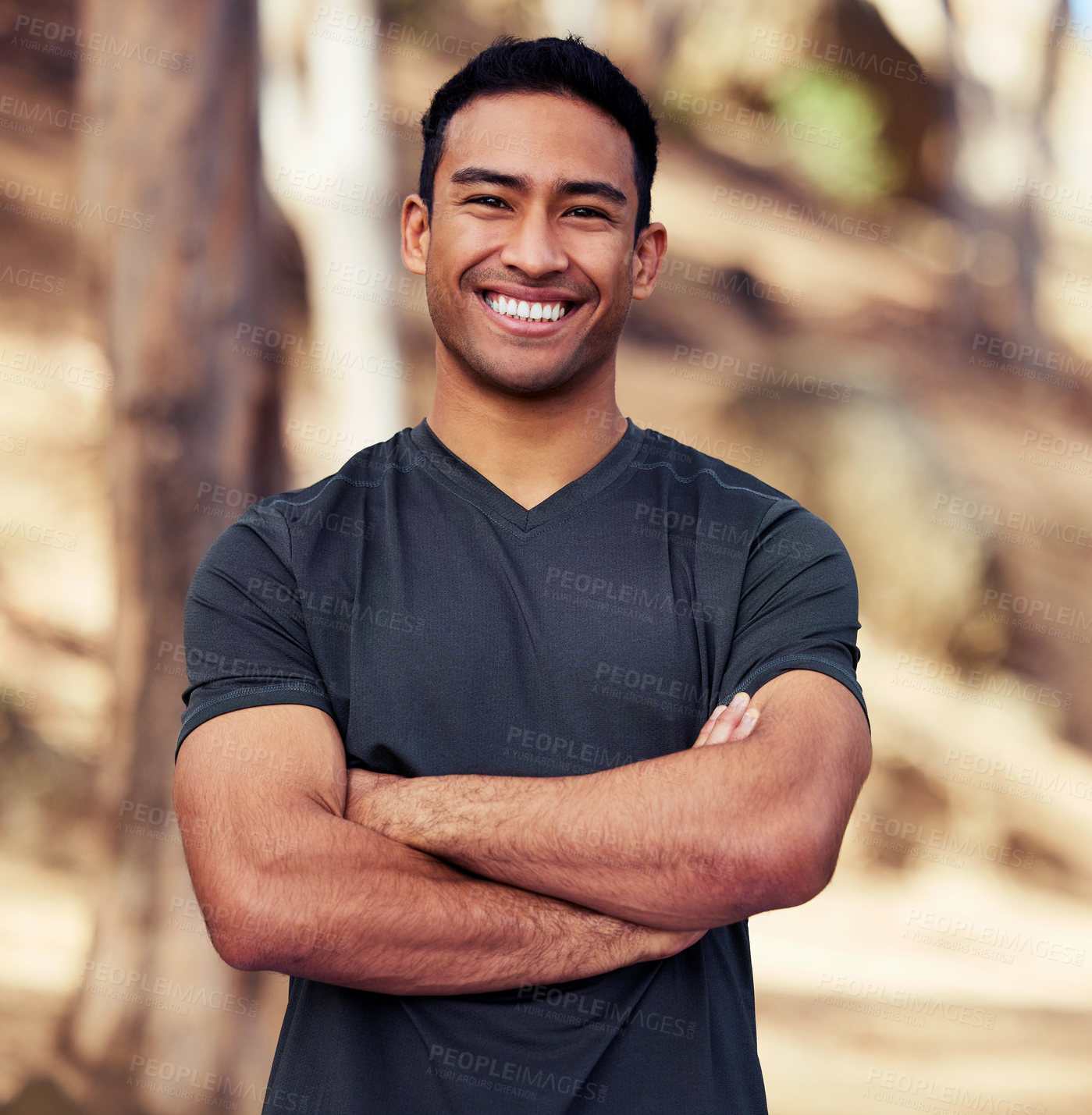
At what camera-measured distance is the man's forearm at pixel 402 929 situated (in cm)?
117

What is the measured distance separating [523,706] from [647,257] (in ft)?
2.17

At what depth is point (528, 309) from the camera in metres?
1.39

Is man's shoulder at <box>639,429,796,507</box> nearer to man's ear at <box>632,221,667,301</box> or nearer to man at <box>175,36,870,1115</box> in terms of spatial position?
man at <box>175,36,870,1115</box>

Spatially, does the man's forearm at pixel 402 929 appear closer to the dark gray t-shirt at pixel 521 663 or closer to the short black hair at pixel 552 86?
the dark gray t-shirt at pixel 521 663

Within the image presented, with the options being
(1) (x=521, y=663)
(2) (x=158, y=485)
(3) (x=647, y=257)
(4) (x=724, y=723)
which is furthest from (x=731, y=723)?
(2) (x=158, y=485)

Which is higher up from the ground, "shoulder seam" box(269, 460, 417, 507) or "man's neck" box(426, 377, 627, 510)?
"man's neck" box(426, 377, 627, 510)

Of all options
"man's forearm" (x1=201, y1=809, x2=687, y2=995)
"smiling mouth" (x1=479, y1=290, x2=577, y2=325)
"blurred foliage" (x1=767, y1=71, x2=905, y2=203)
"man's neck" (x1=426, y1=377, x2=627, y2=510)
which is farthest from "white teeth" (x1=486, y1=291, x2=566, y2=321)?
"blurred foliage" (x1=767, y1=71, x2=905, y2=203)

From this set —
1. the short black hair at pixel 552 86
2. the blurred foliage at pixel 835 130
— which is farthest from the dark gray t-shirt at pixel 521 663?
the blurred foliage at pixel 835 130

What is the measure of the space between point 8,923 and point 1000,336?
184 inches

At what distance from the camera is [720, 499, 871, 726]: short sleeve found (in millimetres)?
1312

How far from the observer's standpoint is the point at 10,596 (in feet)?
12.6

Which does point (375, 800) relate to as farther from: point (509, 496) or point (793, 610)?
point (793, 610)

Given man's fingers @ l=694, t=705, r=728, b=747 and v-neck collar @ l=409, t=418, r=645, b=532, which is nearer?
man's fingers @ l=694, t=705, r=728, b=747

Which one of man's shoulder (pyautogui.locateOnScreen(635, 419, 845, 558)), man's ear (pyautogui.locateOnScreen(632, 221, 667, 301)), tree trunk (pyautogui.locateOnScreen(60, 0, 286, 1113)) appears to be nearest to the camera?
man's shoulder (pyautogui.locateOnScreen(635, 419, 845, 558))
